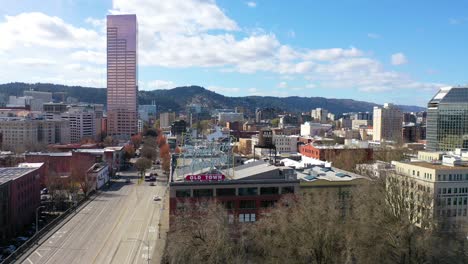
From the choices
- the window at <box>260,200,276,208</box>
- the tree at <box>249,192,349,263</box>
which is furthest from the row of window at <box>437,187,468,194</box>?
the window at <box>260,200,276,208</box>

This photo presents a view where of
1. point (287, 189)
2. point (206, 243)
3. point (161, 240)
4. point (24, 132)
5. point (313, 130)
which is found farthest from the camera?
point (313, 130)

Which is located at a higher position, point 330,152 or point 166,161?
point 330,152

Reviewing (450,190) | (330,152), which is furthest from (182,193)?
(330,152)

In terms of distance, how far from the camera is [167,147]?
96.1 metres

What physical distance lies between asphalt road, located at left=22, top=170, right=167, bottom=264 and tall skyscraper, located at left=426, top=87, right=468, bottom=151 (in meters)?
64.3

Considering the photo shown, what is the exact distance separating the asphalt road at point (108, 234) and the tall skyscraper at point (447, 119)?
64.3 meters

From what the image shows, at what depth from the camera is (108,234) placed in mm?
38875

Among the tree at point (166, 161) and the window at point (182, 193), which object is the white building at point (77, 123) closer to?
the tree at point (166, 161)

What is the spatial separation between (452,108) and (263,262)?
76.7m

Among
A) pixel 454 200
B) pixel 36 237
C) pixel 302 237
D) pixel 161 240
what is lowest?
pixel 161 240

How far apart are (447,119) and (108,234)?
253ft

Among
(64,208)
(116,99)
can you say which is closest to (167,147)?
(64,208)

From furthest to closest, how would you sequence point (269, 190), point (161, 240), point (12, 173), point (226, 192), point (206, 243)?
point (12, 173) → point (161, 240) → point (269, 190) → point (226, 192) → point (206, 243)

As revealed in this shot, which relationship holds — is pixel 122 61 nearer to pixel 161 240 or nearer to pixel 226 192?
pixel 161 240
